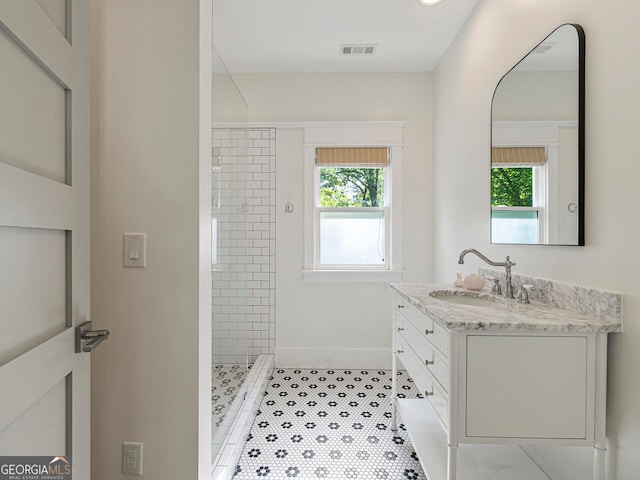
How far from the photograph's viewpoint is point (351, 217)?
2.98 meters

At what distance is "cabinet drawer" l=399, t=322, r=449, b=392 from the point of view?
1183mm

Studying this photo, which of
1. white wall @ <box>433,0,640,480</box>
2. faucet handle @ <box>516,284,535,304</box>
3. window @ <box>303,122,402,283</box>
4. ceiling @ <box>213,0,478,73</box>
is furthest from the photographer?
window @ <box>303,122,402,283</box>

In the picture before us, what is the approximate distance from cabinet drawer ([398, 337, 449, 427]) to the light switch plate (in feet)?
3.81

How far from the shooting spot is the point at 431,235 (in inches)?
115

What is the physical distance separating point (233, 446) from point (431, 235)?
85.8 inches

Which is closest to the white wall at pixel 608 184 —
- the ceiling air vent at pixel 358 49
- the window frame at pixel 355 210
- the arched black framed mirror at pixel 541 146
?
the arched black framed mirror at pixel 541 146

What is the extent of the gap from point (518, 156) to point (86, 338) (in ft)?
6.30

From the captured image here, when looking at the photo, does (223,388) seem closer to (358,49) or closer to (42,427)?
(42,427)

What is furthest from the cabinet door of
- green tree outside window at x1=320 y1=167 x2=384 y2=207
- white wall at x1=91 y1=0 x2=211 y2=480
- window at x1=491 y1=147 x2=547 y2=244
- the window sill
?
green tree outside window at x1=320 y1=167 x2=384 y2=207

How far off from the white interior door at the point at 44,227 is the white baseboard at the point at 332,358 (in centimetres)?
206

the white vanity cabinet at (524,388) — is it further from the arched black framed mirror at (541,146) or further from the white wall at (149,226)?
the white wall at (149,226)

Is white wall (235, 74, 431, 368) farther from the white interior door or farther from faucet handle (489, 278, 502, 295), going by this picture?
the white interior door

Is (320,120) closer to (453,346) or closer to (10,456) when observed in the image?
(453,346)

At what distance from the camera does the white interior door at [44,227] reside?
0.64m
